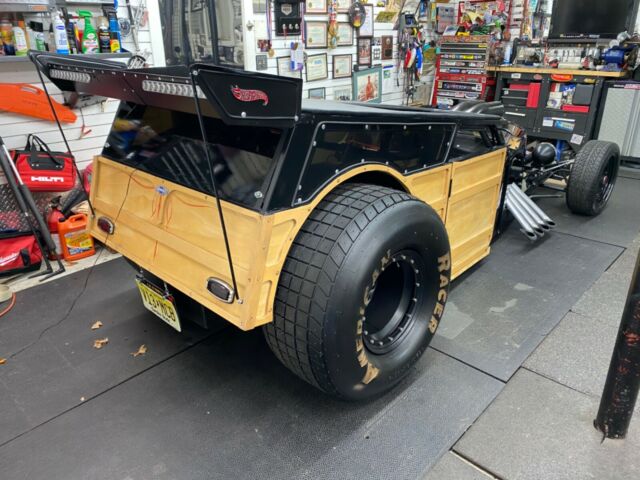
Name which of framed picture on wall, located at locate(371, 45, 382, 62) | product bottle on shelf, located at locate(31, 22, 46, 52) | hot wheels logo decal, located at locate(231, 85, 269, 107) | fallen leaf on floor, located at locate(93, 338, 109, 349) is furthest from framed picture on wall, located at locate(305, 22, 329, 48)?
hot wheels logo decal, located at locate(231, 85, 269, 107)

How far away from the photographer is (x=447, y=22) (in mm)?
6957

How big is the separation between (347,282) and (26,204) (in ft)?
9.30

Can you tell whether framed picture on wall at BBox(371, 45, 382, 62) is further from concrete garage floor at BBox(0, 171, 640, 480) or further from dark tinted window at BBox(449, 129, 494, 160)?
concrete garage floor at BBox(0, 171, 640, 480)

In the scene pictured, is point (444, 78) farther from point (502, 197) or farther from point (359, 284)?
point (359, 284)

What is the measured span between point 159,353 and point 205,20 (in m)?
3.30

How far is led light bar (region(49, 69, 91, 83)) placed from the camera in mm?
1882

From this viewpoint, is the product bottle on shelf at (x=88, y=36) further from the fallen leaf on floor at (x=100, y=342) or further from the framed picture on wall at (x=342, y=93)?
the framed picture on wall at (x=342, y=93)

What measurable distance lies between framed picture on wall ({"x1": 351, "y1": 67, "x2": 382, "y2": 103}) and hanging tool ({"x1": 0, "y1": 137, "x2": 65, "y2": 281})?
158 inches

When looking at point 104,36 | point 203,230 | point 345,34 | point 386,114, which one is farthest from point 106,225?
point 345,34

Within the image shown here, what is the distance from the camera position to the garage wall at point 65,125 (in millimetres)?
3422

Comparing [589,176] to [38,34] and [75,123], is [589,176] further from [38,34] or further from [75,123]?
[38,34]

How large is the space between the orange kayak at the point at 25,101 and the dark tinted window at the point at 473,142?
2984 millimetres

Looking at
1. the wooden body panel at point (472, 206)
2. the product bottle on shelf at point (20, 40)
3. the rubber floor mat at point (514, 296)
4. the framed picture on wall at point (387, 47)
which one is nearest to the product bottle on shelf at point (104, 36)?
the product bottle on shelf at point (20, 40)

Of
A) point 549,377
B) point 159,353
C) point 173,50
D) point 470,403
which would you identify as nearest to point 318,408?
point 470,403
